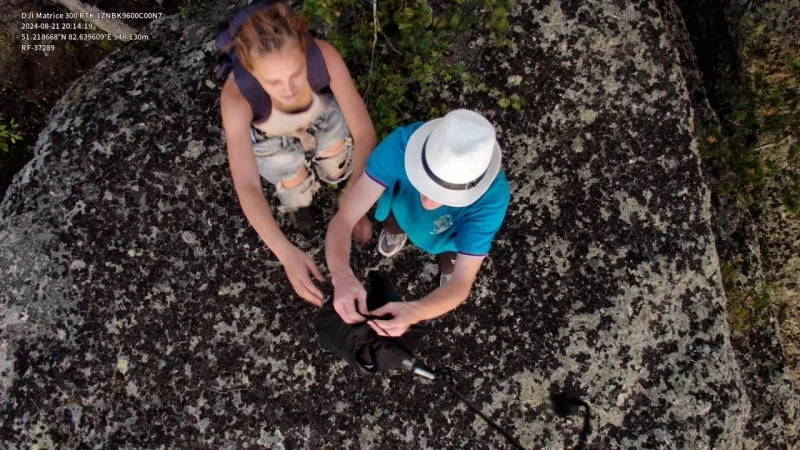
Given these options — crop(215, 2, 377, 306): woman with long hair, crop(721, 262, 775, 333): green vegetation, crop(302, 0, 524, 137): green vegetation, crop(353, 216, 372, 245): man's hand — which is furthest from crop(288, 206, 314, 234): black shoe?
crop(721, 262, 775, 333): green vegetation

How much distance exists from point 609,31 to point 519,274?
5.15 feet

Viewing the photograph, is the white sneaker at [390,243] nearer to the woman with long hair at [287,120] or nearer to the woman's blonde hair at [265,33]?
the woman with long hair at [287,120]

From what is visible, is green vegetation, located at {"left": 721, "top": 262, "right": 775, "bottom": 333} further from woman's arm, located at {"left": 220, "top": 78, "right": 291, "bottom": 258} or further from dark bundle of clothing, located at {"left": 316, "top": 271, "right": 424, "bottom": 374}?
woman's arm, located at {"left": 220, "top": 78, "right": 291, "bottom": 258}

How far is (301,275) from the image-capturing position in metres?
2.40

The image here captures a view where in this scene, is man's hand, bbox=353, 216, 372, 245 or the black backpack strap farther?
man's hand, bbox=353, 216, 372, 245

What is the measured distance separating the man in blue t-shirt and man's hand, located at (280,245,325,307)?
0.11 m

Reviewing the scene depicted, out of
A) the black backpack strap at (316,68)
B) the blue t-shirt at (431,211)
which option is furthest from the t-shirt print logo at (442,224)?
the black backpack strap at (316,68)

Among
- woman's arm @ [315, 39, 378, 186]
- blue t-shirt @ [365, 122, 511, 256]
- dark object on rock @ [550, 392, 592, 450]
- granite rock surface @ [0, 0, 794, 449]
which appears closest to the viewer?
blue t-shirt @ [365, 122, 511, 256]

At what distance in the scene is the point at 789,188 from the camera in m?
3.67

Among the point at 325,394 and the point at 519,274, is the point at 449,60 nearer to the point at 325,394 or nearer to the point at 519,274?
the point at 519,274

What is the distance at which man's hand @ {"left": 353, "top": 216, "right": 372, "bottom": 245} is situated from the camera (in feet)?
9.63

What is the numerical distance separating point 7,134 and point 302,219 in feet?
9.86

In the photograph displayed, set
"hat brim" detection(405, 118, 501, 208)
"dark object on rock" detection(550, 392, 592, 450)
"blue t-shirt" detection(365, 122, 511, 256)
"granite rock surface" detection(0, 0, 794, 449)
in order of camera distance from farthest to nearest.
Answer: "granite rock surface" detection(0, 0, 794, 449) → "dark object on rock" detection(550, 392, 592, 450) → "blue t-shirt" detection(365, 122, 511, 256) → "hat brim" detection(405, 118, 501, 208)

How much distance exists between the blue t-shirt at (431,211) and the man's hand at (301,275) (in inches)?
18.0
